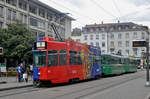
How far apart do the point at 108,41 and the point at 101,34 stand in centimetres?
348

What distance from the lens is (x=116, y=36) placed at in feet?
293

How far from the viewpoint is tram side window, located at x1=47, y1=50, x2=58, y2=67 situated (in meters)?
17.5

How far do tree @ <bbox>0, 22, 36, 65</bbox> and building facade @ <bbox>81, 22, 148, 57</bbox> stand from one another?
5583cm

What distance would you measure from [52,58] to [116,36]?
242 ft

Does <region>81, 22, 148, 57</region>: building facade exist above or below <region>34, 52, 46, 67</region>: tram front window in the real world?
above

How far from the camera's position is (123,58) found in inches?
1506

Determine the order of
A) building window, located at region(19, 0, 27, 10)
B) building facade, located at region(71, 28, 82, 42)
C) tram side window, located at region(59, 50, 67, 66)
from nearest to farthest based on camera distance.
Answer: tram side window, located at region(59, 50, 67, 66) → building window, located at region(19, 0, 27, 10) → building facade, located at region(71, 28, 82, 42)

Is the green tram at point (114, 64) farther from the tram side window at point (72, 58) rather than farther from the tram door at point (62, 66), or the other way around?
the tram door at point (62, 66)

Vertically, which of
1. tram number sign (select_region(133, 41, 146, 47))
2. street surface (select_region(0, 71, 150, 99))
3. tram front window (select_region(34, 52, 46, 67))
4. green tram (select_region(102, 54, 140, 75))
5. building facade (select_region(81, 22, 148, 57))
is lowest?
street surface (select_region(0, 71, 150, 99))

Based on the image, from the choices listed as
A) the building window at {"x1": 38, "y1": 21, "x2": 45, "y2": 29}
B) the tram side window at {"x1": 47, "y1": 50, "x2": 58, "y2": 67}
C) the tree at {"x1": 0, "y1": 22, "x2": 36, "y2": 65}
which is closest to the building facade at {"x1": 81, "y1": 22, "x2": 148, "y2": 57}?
the building window at {"x1": 38, "y1": 21, "x2": 45, "y2": 29}

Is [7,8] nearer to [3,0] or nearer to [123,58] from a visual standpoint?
[3,0]

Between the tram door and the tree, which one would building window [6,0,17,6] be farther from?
the tram door

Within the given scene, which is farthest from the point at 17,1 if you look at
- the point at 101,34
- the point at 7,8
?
the point at 101,34

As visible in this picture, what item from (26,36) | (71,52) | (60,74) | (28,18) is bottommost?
(60,74)
